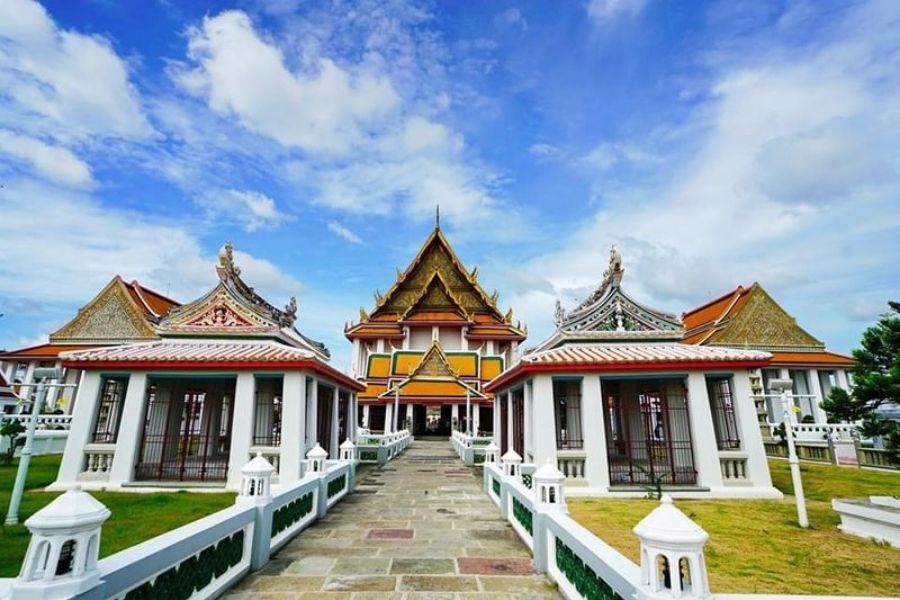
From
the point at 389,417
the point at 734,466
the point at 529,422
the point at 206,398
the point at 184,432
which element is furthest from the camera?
the point at 389,417

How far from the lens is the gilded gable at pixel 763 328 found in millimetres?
27250

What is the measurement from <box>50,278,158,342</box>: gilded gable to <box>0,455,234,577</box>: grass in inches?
726

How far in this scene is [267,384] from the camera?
12.9 meters

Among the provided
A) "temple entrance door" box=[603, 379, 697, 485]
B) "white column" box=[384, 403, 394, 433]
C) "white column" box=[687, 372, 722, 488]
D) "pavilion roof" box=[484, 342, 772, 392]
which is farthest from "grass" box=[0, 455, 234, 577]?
A: "white column" box=[384, 403, 394, 433]

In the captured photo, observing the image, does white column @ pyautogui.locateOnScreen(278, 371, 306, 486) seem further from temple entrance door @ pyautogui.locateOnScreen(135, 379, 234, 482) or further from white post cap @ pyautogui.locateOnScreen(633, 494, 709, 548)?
white post cap @ pyautogui.locateOnScreen(633, 494, 709, 548)

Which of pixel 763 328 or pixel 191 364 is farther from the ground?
pixel 763 328

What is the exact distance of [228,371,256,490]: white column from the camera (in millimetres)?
10734

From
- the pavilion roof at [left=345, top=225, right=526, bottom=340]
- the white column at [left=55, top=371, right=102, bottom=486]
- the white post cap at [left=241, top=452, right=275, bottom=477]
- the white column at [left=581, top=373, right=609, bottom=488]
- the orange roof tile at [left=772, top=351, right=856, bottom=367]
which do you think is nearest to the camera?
the white post cap at [left=241, top=452, right=275, bottom=477]

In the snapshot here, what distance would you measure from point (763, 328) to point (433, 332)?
20998 millimetres

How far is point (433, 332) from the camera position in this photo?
33.9m

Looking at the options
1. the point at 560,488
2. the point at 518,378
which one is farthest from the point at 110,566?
the point at 518,378

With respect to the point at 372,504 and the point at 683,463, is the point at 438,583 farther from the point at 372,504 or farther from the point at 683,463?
the point at 683,463

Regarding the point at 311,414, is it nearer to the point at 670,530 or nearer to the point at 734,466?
the point at 734,466

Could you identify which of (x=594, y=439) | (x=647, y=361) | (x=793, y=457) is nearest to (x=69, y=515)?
(x=594, y=439)
